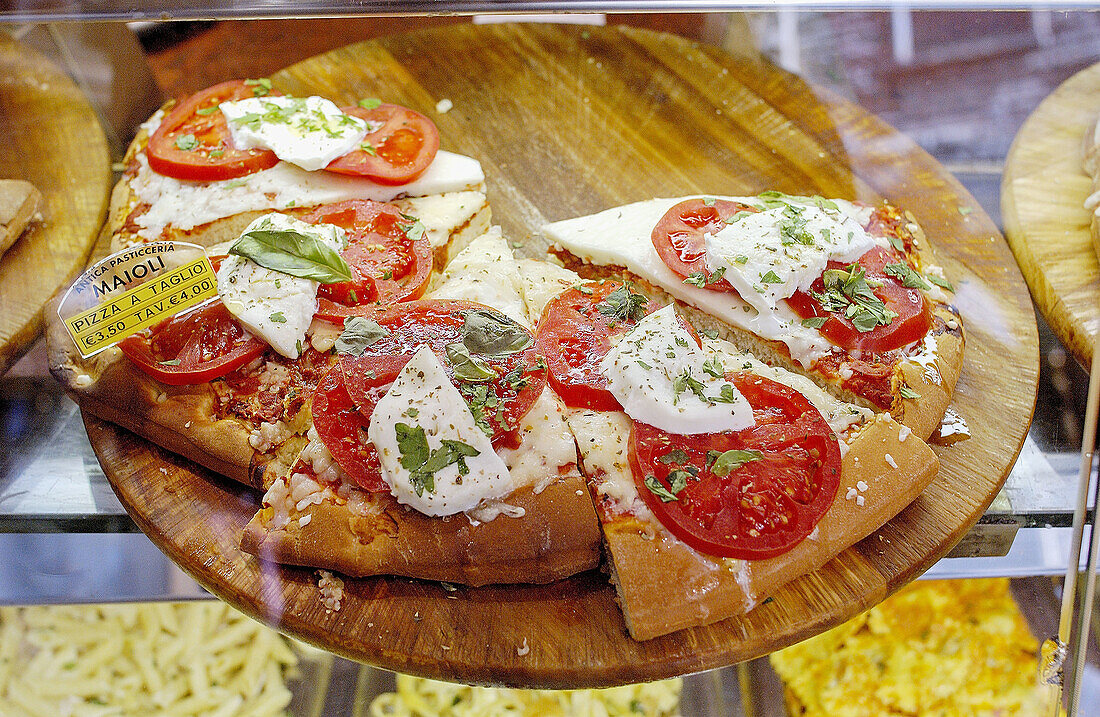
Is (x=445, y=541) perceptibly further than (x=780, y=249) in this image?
No

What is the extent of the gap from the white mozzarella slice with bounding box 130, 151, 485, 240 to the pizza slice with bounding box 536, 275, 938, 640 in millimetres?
1224

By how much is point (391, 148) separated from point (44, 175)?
1328 mm

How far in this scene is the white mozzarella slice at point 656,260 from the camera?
2703 millimetres

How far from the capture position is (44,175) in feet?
10.5

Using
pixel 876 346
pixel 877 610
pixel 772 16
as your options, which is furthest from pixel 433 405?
pixel 772 16

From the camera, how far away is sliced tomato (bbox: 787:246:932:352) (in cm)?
265

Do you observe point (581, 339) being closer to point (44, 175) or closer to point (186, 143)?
point (186, 143)

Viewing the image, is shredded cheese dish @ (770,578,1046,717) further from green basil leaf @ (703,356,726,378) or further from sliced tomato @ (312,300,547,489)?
sliced tomato @ (312,300,547,489)

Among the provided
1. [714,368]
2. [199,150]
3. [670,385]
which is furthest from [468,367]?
[199,150]

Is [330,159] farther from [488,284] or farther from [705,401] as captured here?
[705,401]

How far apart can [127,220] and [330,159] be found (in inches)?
31.2

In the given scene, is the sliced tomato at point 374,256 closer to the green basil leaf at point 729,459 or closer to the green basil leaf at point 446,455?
the green basil leaf at point 446,455

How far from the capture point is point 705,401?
228cm

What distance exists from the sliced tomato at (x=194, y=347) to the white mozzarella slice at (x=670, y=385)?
3.73 ft
